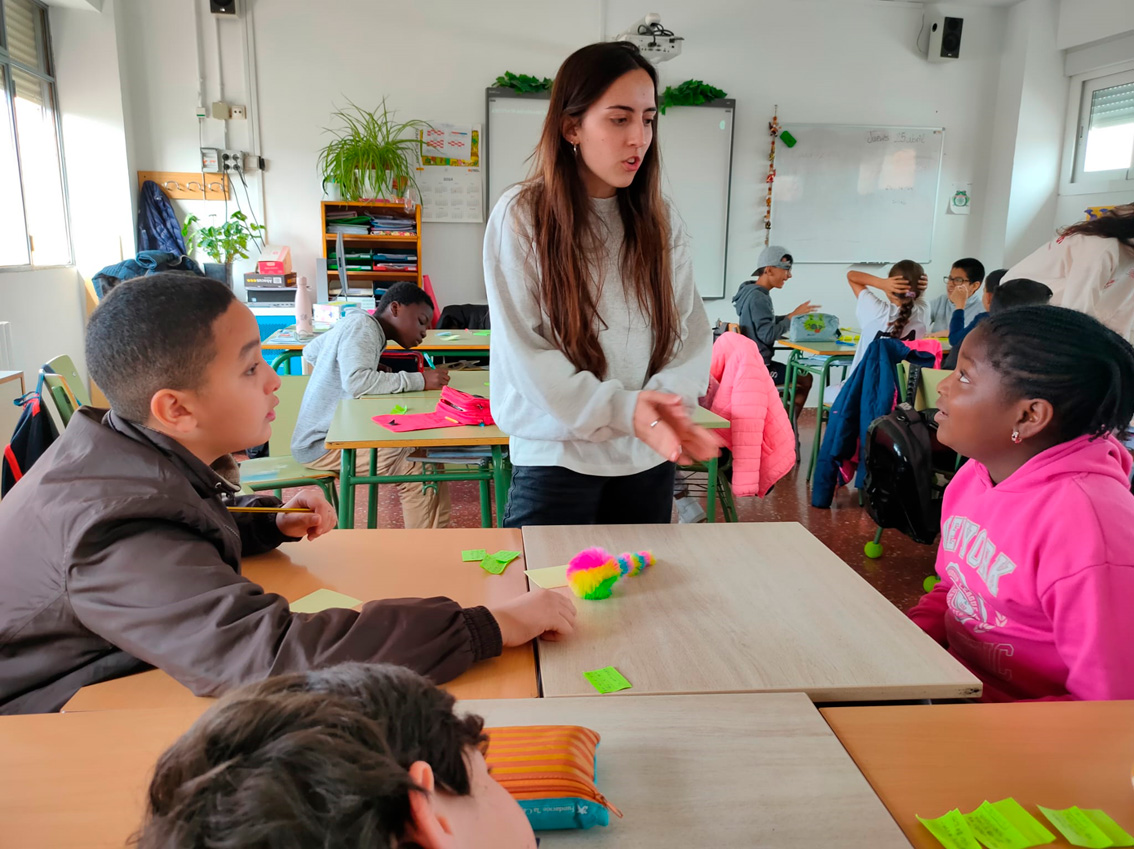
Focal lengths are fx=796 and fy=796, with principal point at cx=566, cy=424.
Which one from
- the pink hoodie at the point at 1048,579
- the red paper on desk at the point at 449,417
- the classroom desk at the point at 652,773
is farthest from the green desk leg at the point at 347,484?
the pink hoodie at the point at 1048,579

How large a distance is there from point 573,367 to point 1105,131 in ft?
21.9

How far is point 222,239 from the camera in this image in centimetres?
582

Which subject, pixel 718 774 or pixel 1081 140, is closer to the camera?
pixel 718 774

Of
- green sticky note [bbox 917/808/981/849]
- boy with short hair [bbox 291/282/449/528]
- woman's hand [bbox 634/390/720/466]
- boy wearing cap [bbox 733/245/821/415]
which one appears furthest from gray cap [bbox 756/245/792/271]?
green sticky note [bbox 917/808/981/849]

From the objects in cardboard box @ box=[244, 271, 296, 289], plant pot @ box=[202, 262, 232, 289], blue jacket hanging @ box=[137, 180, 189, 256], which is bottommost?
cardboard box @ box=[244, 271, 296, 289]

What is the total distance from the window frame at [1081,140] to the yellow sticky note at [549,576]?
6489mm

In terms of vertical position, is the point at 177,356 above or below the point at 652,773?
above

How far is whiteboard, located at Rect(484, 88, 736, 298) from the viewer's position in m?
6.13

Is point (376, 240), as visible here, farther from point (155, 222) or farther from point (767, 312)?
point (767, 312)

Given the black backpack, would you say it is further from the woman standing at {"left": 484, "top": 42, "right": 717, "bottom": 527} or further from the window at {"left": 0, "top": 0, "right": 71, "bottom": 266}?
the window at {"left": 0, "top": 0, "right": 71, "bottom": 266}

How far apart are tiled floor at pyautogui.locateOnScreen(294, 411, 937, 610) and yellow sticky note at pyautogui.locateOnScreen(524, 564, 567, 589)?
6.32 feet

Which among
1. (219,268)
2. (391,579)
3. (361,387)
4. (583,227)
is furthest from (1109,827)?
(219,268)

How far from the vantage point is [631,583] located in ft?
4.30

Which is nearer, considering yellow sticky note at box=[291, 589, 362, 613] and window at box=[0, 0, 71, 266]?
yellow sticky note at box=[291, 589, 362, 613]
